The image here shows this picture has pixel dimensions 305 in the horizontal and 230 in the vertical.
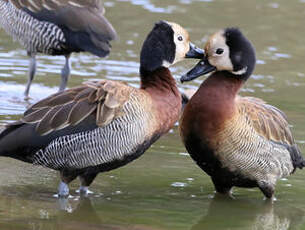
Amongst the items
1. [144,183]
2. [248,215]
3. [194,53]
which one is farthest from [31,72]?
[248,215]

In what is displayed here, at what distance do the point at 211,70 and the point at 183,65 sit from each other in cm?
581

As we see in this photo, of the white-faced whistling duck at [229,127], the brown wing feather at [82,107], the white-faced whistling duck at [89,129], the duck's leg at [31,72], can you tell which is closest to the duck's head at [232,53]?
the white-faced whistling duck at [229,127]

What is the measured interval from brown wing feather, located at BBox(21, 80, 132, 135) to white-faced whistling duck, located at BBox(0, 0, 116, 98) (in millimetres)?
3566

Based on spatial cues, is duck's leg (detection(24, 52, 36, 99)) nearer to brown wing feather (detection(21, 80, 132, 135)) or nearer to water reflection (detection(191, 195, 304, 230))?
brown wing feather (detection(21, 80, 132, 135))

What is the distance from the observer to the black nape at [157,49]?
8.62m

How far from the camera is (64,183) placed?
27.5 feet

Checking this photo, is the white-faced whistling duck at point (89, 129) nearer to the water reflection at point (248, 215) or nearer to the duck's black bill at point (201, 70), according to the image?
the duck's black bill at point (201, 70)

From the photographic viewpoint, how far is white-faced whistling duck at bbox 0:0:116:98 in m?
12.0

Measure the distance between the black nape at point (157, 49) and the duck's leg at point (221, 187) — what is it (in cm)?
122

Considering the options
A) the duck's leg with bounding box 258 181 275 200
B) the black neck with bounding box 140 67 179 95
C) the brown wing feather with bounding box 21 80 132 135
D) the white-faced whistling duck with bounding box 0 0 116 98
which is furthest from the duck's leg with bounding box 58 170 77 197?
the white-faced whistling duck with bounding box 0 0 116 98

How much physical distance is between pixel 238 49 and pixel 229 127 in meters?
0.74

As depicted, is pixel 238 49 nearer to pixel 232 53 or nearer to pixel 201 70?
pixel 232 53

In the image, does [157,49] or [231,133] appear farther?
[157,49]

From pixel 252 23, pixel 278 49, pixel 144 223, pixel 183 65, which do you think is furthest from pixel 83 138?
pixel 252 23
